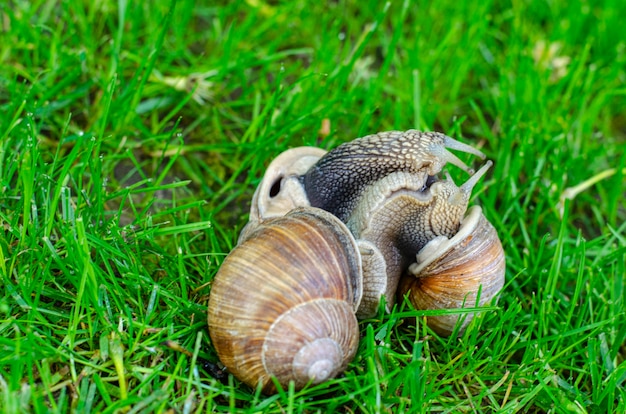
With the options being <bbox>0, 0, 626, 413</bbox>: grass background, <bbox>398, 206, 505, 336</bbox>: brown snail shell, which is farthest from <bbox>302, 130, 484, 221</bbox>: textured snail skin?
<bbox>0, 0, 626, 413</bbox>: grass background

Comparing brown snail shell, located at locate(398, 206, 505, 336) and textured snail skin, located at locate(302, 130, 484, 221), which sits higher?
textured snail skin, located at locate(302, 130, 484, 221)

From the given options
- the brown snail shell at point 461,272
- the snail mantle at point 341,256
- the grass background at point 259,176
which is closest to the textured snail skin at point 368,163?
the snail mantle at point 341,256

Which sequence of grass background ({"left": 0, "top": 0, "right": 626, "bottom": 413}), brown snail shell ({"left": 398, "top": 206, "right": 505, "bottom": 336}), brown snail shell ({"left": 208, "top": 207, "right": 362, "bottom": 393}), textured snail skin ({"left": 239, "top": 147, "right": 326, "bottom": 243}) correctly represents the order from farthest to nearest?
textured snail skin ({"left": 239, "top": 147, "right": 326, "bottom": 243}) < brown snail shell ({"left": 398, "top": 206, "right": 505, "bottom": 336}) < grass background ({"left": 0, "top": 0, "right": 626, "bottom": 413}) < brown snail shell ({"left": 208, "top": 207, "right": 362, "bottom": 393})

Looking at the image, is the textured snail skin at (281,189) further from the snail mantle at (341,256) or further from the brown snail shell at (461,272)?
the brown snail shell at (461,272)

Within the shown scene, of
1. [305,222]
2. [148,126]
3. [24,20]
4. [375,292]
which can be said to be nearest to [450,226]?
[375,292]

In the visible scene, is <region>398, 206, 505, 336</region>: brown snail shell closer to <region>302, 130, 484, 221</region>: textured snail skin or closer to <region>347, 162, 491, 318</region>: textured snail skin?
<region>347, 162, 491, 318</region>: textured snail skin

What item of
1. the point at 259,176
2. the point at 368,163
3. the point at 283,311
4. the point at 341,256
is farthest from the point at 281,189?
the point at 283,311

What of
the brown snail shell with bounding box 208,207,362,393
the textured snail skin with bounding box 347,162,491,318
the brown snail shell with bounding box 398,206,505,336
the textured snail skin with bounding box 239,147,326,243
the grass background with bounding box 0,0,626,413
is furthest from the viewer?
the textured snail skin with bounding box 239,147,326,243
